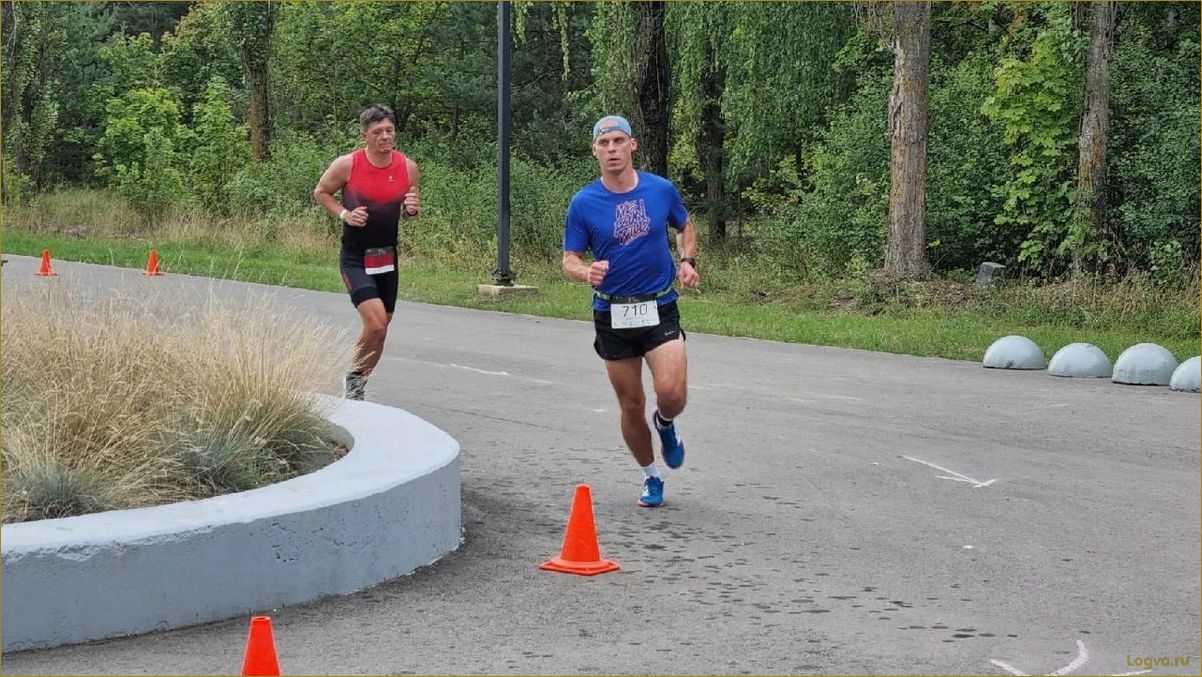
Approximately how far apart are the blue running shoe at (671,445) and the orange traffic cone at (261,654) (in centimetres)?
389

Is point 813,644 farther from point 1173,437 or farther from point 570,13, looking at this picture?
point 570,13

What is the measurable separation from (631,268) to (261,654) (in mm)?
3751

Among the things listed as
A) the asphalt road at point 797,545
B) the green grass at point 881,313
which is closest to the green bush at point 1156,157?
the green grass at point 881,313

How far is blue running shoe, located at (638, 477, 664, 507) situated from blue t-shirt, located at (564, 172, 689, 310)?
3.32 feet

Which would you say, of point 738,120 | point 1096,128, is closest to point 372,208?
point 1096,128

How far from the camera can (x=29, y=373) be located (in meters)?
7.95

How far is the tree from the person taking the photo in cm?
Answer: 4094

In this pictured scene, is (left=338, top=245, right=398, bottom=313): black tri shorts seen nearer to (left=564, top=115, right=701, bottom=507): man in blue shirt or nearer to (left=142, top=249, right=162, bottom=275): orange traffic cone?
(left=564, top=115, right=701, bottom=507): man in blue shirt

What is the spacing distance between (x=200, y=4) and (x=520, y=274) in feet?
108

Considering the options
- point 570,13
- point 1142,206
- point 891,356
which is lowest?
point 891,356

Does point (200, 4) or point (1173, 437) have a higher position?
point (200, 4)

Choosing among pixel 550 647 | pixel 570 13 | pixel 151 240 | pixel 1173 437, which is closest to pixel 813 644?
pixel 550 647

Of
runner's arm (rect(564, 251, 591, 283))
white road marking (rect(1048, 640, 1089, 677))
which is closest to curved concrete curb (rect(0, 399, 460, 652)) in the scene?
runner's arm (rect(564, 251, 591, 283))

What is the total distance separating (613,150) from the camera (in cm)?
842
